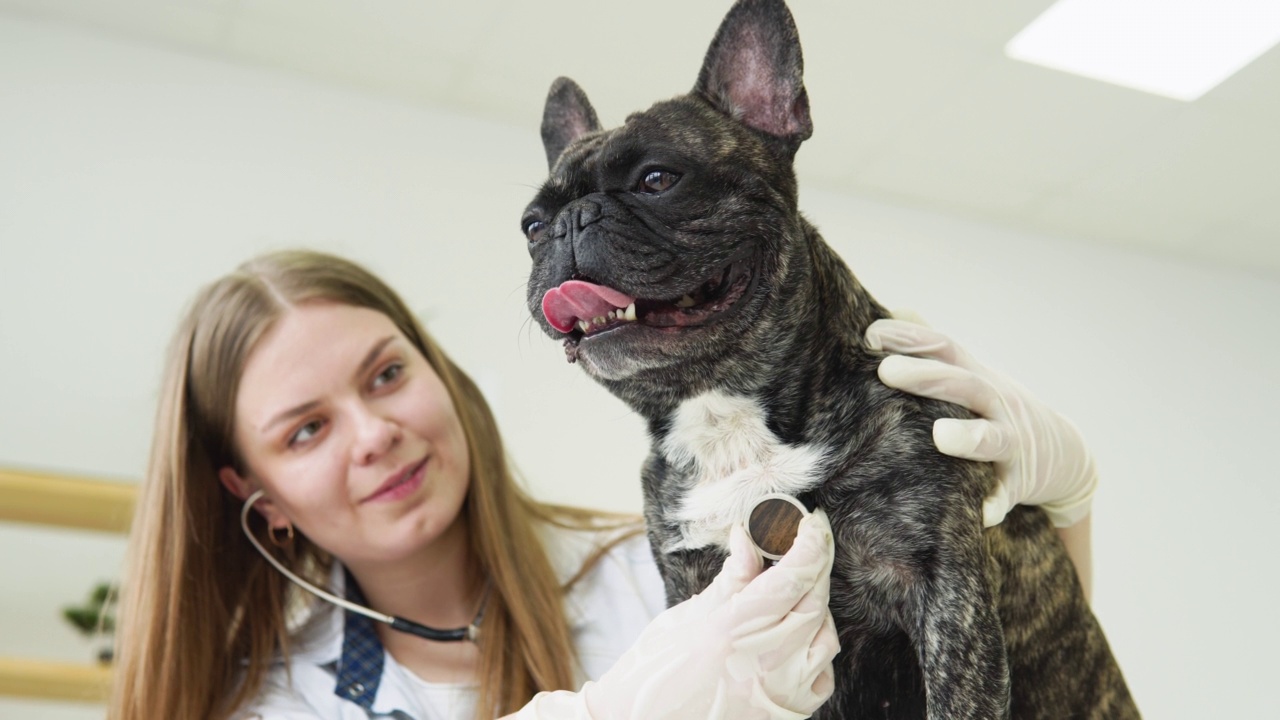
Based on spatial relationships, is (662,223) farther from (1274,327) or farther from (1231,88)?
(1274,327)

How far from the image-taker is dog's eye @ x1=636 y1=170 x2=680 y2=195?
1.14 metres

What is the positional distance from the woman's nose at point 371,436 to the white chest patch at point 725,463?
778 mm

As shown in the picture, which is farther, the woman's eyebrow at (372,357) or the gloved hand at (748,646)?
the woman's eyebrow at (372,357)

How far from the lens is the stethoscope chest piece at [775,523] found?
1.09 meters

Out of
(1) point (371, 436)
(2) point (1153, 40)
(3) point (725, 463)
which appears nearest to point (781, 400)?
(3) point (725, 463)

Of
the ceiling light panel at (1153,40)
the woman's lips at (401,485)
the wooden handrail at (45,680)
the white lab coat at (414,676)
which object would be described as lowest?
the wooden handrail at (45,680)

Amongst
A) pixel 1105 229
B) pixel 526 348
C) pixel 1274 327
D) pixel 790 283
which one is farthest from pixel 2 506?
pixel 1274 327

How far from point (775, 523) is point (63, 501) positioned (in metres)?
2.60

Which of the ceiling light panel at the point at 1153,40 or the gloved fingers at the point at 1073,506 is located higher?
the ceiling light panel at the point at 1153,40

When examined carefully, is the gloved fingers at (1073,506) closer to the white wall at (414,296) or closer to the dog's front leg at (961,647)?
the dog's front leg at (961,647)

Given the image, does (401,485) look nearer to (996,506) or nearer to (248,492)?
(248,492)

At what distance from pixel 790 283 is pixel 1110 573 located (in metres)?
5.45

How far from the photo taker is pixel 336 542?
1977mm

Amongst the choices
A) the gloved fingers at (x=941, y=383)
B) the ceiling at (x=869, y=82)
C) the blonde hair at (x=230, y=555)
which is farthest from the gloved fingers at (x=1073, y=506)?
the ceiling at (x=869, y=82)
